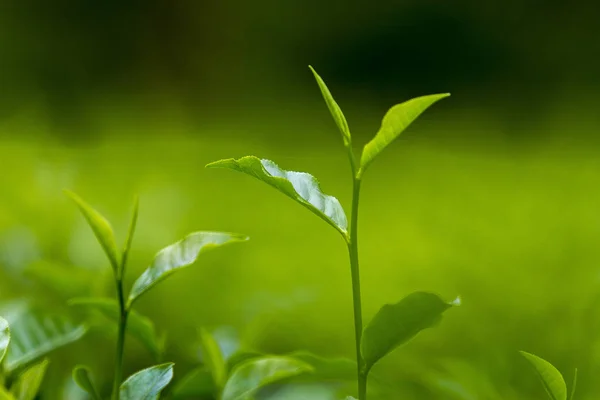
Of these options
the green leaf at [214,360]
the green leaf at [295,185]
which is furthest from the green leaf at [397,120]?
the green leaf at [214,360]

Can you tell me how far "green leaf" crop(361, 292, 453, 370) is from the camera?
0.28 m

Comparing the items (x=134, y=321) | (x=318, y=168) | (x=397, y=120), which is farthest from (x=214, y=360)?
(x=318, y=168)

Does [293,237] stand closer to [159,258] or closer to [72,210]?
[72,210]

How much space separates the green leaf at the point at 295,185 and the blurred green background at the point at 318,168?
15 centimetres

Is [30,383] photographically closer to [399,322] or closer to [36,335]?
[36,335]

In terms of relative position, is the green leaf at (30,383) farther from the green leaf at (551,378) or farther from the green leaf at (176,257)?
the green leaf at (551,378)

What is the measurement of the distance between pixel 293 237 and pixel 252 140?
1.08 meters

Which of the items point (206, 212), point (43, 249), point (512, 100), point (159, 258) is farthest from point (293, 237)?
point (512, 100)

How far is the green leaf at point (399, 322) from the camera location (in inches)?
11.2

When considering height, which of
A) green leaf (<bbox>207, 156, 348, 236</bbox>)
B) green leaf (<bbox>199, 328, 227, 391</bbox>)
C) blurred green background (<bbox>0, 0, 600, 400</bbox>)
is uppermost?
green leaf (<bbox>207, 156, 348, 236</bbox>)

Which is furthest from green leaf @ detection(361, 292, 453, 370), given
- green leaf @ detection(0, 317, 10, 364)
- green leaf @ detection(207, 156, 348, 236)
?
green leaf @ detection(0, 317, 10, 364)

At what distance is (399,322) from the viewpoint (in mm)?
290

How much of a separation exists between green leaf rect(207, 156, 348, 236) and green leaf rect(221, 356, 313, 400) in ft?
0.25

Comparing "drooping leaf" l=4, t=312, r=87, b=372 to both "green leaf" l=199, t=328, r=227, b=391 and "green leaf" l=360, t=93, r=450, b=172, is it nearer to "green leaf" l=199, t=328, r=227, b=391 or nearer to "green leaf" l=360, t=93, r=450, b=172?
"green leaf" l=199, t=328, r=227, b=391
